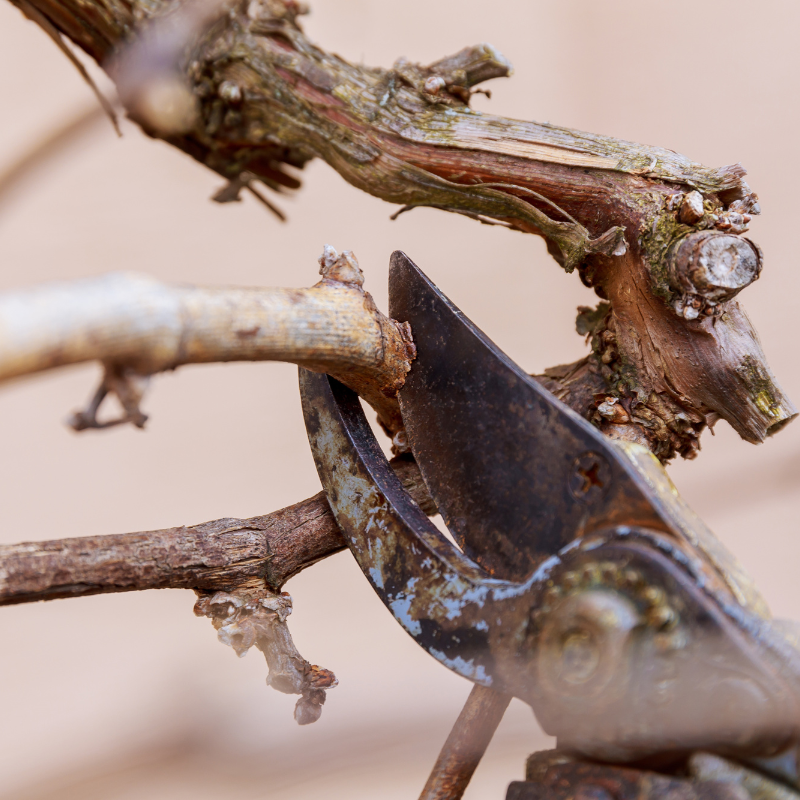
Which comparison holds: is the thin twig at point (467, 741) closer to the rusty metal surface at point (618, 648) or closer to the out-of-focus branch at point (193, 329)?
the rusty metal surface at point (618, 648)

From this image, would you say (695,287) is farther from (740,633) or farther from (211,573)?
(211,573)

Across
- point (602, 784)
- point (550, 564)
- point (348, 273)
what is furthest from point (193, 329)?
point (602, 784)

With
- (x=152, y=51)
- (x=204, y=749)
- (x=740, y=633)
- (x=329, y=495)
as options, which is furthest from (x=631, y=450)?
(x=152, y=51)

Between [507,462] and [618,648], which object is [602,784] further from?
[507,462]

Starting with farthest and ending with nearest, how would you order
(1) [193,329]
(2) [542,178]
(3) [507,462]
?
(2) [542,178], (3) [507,462], (1) [193,329]

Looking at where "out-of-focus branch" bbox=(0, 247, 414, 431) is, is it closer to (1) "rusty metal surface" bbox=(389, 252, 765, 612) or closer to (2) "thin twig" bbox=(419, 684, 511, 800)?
(1) "rusty metal surface" bbox=(389, 252, 765, 612)

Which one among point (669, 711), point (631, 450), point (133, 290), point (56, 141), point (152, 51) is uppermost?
point (152, 51)
